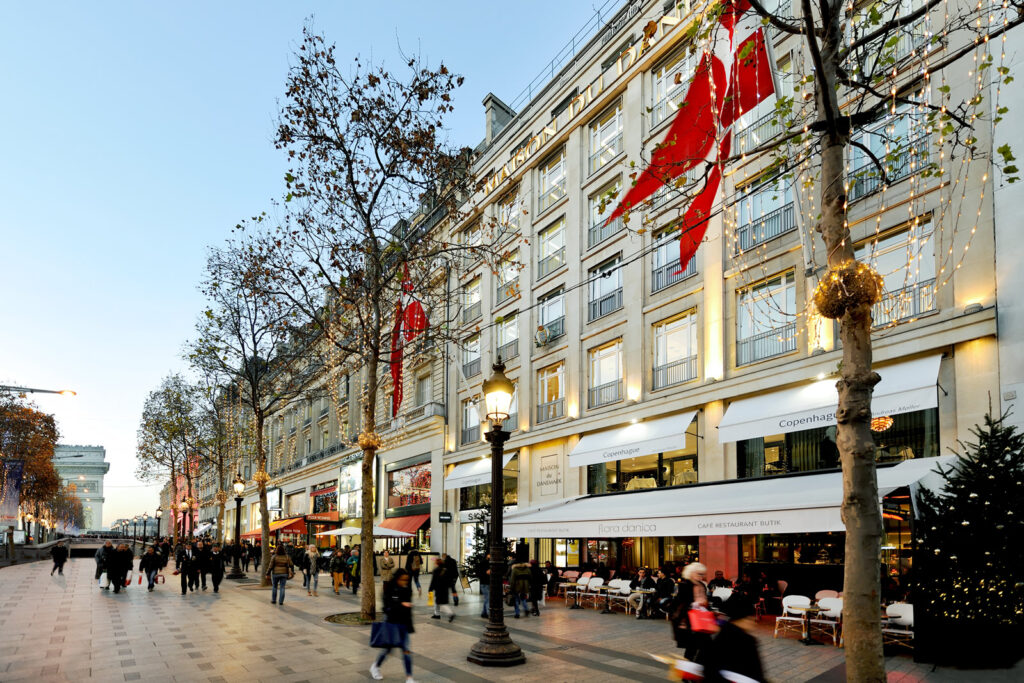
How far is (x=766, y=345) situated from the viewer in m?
18.7

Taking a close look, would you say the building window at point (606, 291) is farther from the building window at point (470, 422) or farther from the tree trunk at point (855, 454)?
the tree trunk at point (855, 454)

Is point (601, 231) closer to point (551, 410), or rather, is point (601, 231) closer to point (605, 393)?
point (605, 393)

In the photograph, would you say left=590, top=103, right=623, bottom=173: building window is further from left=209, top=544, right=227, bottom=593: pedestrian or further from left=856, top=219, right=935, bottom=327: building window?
left=209, top=544, right=227, bottom=593: pedestrian

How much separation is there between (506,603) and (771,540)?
23.6 feet

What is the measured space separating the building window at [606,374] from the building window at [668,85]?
7405 millimetres

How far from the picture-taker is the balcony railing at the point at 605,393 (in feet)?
77.9

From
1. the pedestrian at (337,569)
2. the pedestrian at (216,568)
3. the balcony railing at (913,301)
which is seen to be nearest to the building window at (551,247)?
the pedestrian at (337,569)

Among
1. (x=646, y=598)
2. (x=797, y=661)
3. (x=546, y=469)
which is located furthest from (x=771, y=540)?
(x=546, y=469)

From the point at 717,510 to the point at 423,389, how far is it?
2648 centimetres

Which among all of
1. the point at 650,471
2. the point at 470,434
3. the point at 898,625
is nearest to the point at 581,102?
the point at 650,471

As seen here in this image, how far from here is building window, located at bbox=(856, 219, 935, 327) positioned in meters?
15.1

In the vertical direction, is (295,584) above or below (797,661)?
below

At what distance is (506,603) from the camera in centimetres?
1986

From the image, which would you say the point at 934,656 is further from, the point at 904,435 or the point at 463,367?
the point at 463,367
